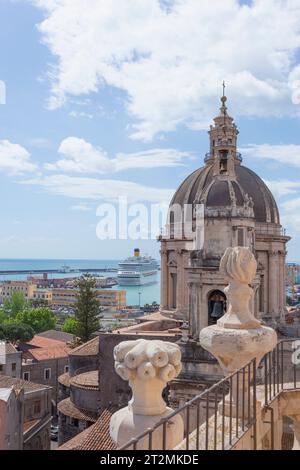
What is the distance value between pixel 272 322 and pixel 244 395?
→ 75.7 feet

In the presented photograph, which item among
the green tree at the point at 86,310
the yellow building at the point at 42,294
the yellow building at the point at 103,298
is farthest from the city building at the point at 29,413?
the yellow building at the point at 42,294

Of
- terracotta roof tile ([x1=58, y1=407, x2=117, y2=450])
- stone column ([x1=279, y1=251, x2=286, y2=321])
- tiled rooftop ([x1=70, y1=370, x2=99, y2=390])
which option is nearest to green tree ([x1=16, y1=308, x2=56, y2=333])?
tiled rooftop ([x1=70, y1=370, x2=99, y2=390])

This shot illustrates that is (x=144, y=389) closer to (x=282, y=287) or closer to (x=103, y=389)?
(x=103, y=389)

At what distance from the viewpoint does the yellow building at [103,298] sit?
121 m

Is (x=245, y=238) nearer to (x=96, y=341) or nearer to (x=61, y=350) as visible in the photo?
(x=96, y=341)

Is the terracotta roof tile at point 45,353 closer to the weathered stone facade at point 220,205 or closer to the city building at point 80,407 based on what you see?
the city building at point 80,407

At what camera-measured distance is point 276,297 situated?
1150 inches

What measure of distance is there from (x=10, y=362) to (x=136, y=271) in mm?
150369

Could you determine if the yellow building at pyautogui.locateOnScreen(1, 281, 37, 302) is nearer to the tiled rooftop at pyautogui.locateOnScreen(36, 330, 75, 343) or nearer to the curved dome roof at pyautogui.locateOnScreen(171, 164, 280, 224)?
the tiled rooftop at pyautogui.locateOnScreen(36, 330, 75, 343)

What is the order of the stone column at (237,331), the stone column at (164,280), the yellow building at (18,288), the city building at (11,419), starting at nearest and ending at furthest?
the stone column at (237,331), the city building at (11,419), the stone column at (164,280), the yellow building at (18,288)

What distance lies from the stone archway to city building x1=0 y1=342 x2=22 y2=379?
25497 mm

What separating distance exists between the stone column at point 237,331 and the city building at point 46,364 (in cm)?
3892

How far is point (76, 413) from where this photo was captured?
86.4 feet

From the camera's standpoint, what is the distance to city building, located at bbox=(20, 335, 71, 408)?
4334 cm
